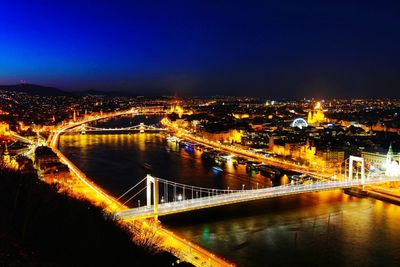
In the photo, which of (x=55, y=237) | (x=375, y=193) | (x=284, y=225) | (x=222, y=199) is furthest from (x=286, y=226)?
(x=55, y=237)

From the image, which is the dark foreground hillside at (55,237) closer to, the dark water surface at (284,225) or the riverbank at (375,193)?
the dark water surface at (284,225)

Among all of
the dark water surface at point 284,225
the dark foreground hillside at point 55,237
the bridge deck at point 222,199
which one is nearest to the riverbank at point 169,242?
the bridge deck at point 222,199

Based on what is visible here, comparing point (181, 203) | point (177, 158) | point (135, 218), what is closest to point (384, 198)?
point (181, 203)

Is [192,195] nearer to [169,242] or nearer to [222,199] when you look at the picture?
[222,199]

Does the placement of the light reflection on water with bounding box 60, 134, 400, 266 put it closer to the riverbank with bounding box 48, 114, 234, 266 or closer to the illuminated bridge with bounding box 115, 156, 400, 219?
the illuminated bridge with bounding box 115, 156, 400, 219

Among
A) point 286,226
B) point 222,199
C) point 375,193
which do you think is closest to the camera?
point 286,226
